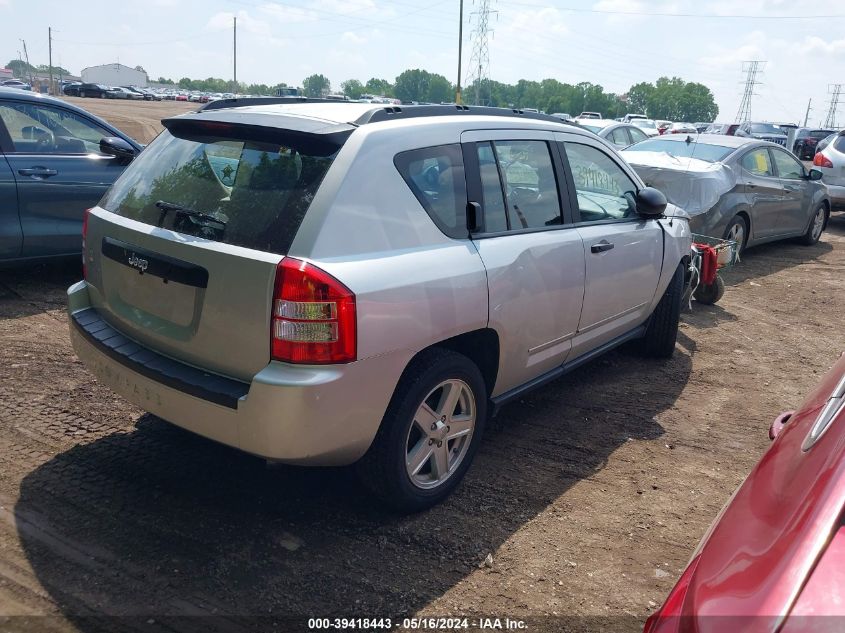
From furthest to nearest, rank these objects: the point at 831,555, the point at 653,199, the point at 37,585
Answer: the point at 653,199 → the point at 37,585 → the point at 831,555

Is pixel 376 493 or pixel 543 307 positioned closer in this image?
Result: pixel 376 493

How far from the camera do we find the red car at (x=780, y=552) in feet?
4.50

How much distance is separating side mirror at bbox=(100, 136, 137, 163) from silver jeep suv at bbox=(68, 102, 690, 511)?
3147 millimetres

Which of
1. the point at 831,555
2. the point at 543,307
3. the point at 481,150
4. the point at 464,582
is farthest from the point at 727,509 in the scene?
the point at 481,150

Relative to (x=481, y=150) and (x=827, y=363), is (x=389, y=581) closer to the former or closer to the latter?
(x=481, y=150)

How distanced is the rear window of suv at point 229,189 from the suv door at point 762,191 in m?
7.70

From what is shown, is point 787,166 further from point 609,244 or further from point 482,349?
point 482,349

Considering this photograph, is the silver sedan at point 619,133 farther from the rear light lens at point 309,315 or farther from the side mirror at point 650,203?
the rear light lens at point 309,315

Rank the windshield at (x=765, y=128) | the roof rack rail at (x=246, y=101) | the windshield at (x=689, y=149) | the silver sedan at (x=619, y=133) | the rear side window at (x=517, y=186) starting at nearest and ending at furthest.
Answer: the rear side window at (x=517, y=186) < the roof rack rail at (x=246, y=101) < the windshield at (x=689, y=149) < the silver sedan at (x=619, y=133) < the windshield at (x=765, y=128)

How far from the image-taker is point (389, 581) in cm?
300

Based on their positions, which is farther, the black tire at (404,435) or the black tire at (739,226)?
the black tire at (739,226)

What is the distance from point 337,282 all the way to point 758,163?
28.2 feet

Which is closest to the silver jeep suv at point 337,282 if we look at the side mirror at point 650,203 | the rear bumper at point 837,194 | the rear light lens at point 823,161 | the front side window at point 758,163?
the side mirror at point 650,203

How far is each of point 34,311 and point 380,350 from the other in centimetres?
413
